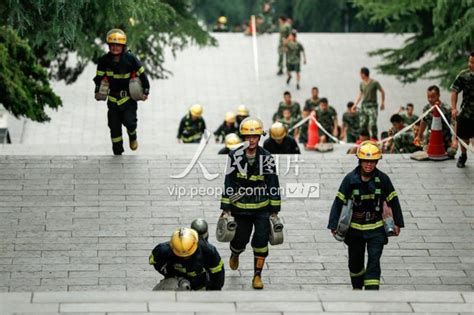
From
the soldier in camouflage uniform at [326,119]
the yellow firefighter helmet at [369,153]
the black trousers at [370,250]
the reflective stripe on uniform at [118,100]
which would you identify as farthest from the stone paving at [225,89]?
the yellow firefighter helmet at [369,153]

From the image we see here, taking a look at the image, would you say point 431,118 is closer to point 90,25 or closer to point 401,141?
point 401,141

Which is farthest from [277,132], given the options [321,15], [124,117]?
[321,15]

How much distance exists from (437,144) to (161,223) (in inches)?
181

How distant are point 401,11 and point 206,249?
59.1 feet

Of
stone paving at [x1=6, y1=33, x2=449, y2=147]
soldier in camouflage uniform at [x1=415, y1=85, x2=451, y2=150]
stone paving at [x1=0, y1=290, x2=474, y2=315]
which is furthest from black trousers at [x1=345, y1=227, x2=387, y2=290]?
stone paving at [x1=6, y1=33, x2=449, y2=147]

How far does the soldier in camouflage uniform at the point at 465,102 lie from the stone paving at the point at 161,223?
1.95 feet

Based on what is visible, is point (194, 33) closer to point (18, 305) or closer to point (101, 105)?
point (101, 105)

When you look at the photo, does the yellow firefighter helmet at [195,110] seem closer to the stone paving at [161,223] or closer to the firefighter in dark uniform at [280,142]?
the firefighter in dark uniform at [280,142]

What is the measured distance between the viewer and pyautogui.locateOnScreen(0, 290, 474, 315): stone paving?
526 inches

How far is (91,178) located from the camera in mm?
19625

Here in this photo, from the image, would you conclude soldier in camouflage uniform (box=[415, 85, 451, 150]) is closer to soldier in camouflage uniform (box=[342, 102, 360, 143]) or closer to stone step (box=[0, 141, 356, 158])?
stone step (box=[0, 141, 356, 158])

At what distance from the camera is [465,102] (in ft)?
64.2

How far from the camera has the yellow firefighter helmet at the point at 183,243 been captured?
1421cm

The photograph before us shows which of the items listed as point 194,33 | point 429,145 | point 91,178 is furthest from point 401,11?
point 91,178
